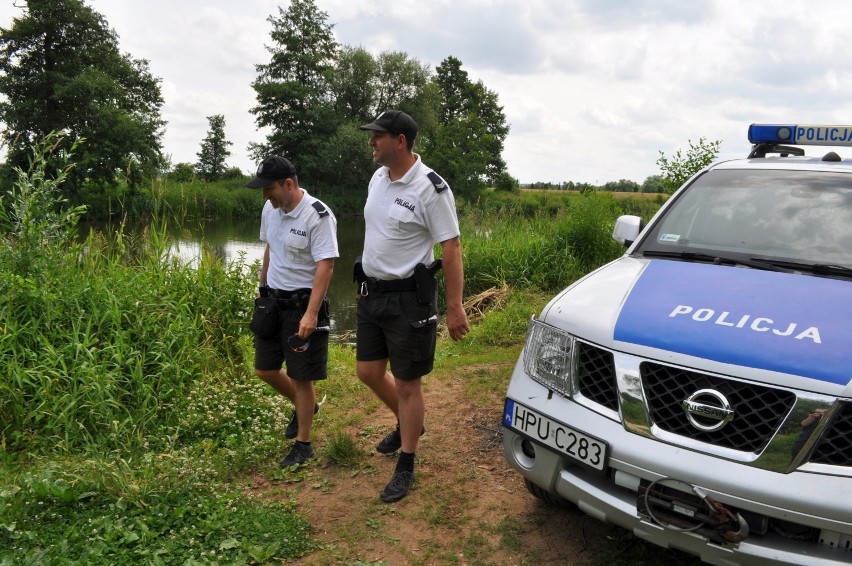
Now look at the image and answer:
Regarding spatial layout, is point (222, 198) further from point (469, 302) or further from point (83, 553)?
point (83, 553)

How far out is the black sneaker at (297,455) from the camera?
3635mm

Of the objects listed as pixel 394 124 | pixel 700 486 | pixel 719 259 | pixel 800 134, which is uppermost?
pixel 800 134

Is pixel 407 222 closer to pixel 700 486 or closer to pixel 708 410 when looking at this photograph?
pixel 708 410

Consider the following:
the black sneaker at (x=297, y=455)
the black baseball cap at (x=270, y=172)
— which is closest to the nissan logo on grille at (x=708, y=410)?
the black sneaker at (x=297, y=455)

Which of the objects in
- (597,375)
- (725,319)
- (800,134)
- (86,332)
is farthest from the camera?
(86,332)

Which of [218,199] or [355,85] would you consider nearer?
[218,199]

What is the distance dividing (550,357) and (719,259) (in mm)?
988

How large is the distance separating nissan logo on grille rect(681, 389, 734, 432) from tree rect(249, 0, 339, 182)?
40.2m

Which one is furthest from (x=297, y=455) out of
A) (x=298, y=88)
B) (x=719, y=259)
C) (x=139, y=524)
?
(x=298, y=88)

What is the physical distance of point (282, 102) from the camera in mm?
43531

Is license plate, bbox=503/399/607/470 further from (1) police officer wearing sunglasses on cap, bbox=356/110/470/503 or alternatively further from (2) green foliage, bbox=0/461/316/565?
(2) green foliage, bbox=0/461/316/565

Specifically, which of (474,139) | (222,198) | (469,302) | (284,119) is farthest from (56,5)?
(469,302)

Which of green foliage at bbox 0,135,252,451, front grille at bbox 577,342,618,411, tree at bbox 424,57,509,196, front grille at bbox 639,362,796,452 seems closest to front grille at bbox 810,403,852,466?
front grille at bbox 639,362,796,452

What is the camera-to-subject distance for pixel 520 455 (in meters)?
2.62
